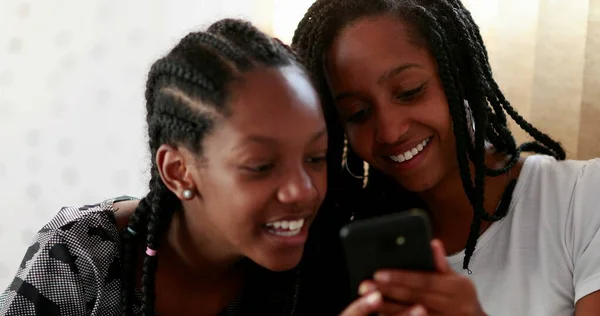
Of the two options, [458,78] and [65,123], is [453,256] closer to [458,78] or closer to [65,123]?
[458,78]

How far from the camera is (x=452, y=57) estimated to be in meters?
0.94

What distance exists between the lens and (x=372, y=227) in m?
0.64

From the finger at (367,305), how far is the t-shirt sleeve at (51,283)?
42 centimetres

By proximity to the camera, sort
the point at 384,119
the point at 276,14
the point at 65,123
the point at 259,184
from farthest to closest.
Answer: the point at 65,123
the point at 276,14
the point at 384,119
the point at 259,184

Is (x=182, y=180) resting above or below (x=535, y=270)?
above

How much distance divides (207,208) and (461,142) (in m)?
0.38

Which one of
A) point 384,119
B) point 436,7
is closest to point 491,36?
point 436,7

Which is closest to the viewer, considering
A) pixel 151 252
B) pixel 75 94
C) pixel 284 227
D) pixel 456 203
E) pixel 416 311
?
pixel 416 311

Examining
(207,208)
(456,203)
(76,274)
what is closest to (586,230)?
(456,203)

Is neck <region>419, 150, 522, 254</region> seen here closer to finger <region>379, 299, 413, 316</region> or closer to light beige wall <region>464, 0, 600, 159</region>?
light beige wall <region>464, 0, 600, 159</region>

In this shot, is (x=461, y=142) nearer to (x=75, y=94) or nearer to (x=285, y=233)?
(x=285, y=233)

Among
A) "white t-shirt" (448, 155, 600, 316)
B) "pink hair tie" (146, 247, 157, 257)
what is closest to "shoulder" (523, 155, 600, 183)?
"white t-shirt" (448, 155, 600, 316)

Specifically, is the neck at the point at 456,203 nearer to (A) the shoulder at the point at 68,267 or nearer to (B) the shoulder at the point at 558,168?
(B) the shoulder at the point at 558,168

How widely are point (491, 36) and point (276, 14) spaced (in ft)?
1.41
